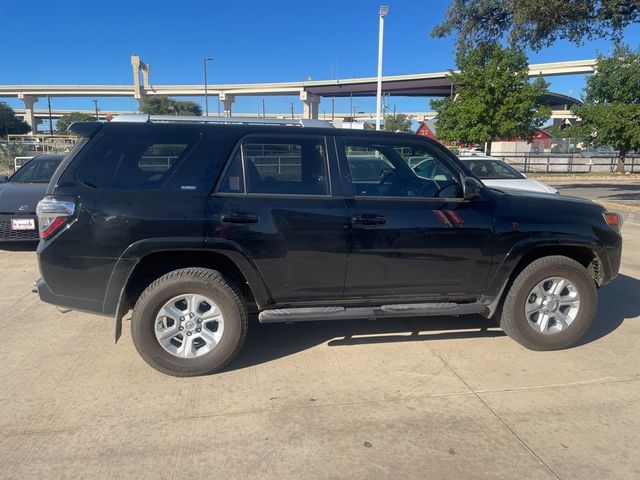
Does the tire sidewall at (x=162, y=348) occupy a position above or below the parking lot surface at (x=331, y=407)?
above

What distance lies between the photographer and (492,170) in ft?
39.3

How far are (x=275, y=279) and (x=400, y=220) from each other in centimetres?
109

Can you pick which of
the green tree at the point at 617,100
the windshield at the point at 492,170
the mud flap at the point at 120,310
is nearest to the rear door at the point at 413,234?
the mud flap at the point at 120,310

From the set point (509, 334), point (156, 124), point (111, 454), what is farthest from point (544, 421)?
point (156, 124)

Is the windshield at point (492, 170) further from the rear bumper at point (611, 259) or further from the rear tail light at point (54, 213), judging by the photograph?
the rear tail light at point (54, 213)

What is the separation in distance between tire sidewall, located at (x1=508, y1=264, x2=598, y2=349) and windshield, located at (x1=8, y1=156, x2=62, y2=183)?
26.4ft

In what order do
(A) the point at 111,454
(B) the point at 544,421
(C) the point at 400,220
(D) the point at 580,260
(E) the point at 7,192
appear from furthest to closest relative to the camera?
(E) the point at 7,192 → (D) the point at 580,260 → (C) the point at 400,220 → (B) the point at 544,421 → (A) the point at 111,454

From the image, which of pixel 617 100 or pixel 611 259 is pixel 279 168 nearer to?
pixel 611 259

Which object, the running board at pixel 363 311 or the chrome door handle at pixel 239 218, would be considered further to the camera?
the running board at pixel 363 311

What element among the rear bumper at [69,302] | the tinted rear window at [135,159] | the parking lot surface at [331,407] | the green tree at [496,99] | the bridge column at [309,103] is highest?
the bridge column at [309,103]

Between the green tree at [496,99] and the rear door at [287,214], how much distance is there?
2137cm

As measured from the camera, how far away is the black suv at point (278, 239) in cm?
363

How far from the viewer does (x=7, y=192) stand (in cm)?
780

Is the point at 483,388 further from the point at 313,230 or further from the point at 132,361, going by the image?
the point at 132,361
